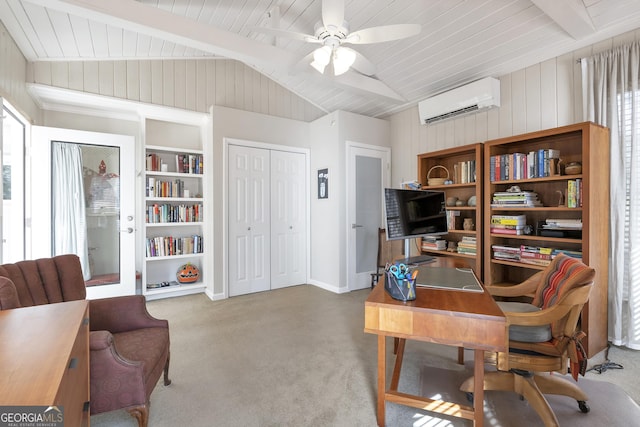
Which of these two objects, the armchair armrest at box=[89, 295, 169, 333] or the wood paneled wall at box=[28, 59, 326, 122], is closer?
the armchair armrest at box=[89, 295, 169, 333]

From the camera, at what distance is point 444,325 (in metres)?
1.37

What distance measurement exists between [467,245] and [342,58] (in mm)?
2323

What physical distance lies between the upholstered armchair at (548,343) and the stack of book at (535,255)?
3.17 ft

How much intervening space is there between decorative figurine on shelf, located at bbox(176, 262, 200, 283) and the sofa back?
222 centimetres

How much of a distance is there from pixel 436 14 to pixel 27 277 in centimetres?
364

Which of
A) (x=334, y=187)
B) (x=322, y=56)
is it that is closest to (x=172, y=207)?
(x=334, y=187)

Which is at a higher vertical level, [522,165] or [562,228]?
[522,165]

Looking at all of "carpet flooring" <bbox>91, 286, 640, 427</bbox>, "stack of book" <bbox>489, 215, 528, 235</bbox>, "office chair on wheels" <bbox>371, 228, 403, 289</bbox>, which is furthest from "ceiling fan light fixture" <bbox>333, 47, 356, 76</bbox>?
"office chair on wheels" <bbox>371, 228, 403, 289</bbox>

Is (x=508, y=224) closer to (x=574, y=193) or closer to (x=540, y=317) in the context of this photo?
(x=574, y=193)

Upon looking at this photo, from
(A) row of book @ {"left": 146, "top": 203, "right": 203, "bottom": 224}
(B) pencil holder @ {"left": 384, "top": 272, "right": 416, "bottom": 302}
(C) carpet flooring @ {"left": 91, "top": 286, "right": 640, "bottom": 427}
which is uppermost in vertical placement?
(A) row of book @ {"left": 146, "top": 203, "right": 203, "bottom": 224}

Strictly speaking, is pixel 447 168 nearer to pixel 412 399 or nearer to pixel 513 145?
pixel 513 145

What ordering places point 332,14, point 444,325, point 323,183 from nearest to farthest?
point 444,325
point 332,14
point 323,183

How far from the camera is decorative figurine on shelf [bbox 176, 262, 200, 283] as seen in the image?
418 cm

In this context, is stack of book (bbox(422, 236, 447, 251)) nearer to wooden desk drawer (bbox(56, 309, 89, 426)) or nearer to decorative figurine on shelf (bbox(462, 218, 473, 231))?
decorative figurine on shelf (bbox(462, 218, 473, 231))
